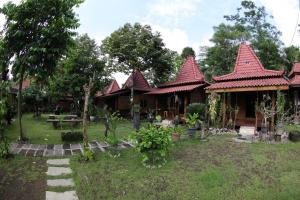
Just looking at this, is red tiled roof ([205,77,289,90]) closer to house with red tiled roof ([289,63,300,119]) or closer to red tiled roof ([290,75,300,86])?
house with red tiled roof ([289,63,300,119])

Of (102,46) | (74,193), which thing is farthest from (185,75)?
(74,193)

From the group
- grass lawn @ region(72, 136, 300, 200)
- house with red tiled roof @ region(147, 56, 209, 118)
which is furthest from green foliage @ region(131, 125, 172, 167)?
house with red tiled roof @ region(147, 56, 209, 118)

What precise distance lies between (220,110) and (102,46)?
540 inches

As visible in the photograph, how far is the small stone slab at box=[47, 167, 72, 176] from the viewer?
8.46 meters

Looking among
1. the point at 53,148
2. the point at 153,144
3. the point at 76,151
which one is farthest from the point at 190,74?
the point at 153,144

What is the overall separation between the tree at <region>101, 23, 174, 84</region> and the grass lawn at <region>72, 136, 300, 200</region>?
56.0 ft

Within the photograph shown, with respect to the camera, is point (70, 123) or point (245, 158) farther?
point (70, 123)

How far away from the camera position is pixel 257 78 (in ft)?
54.0

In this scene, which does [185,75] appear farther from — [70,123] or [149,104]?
[70,123]

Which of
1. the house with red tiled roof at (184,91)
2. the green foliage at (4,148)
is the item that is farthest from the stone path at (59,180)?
the house with red tiled roof at (184,91)

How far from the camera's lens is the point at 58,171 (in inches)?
340

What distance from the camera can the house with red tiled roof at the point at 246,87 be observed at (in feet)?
50.9

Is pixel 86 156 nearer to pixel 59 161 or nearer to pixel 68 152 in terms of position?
pixel 59 161

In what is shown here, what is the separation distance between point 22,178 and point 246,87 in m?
11.5
